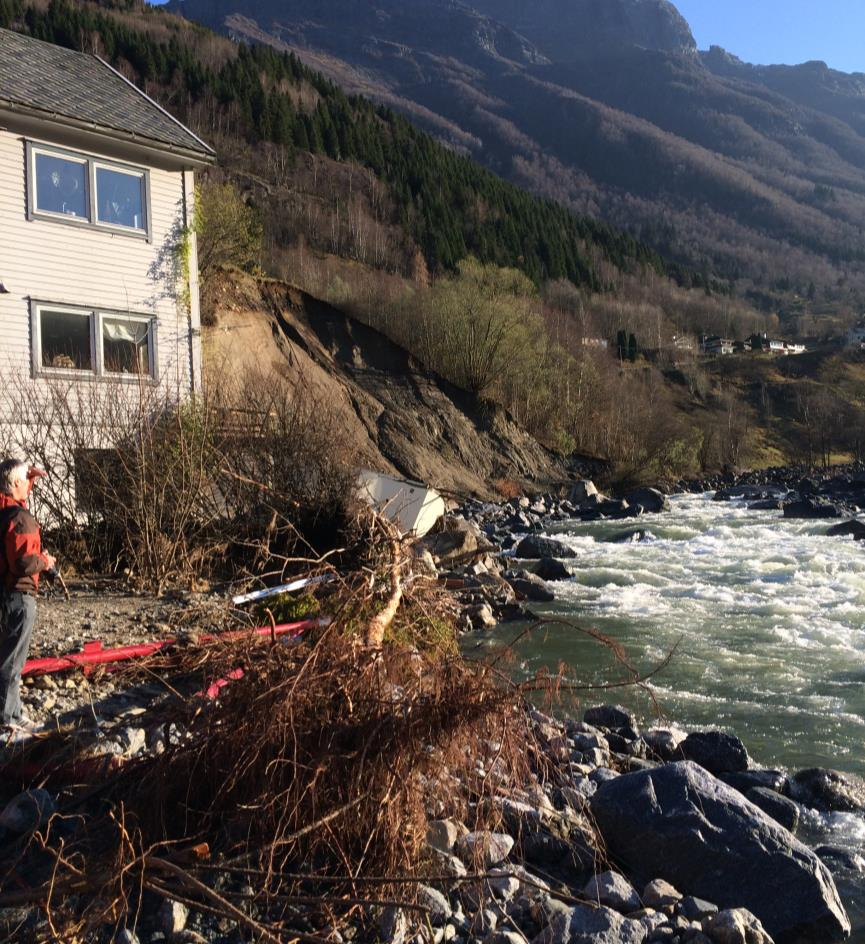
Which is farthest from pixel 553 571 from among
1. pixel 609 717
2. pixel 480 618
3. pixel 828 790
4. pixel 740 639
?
pixel 828 790

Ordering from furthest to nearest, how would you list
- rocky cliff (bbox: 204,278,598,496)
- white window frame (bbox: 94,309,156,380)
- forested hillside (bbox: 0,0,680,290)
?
forested hillside (bbox: 0,0,680,290) < rocky cliff (bbox: 204,278,598,496) < white window frame (bbox: 94,309,156,380)

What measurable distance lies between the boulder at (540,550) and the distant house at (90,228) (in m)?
8.25

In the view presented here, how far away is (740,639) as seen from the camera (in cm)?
1288

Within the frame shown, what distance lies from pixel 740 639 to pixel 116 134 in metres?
15.1

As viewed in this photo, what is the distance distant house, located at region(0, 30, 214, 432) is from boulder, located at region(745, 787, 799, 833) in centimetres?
1269

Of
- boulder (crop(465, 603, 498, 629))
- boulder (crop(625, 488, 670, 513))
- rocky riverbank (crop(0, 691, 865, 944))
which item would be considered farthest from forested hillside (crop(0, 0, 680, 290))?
rocky riverbank (crop(0, 691, 865, 944))

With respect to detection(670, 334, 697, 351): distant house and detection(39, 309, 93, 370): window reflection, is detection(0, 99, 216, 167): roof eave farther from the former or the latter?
detection(670, 334, 697, 351): distant house

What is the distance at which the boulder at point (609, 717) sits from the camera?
870 cm

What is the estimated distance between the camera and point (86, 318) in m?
18.2

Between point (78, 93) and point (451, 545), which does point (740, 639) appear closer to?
point (451, 545)

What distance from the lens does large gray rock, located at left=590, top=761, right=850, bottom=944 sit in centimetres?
545

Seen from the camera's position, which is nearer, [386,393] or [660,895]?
[660,895]

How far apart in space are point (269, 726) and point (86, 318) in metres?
15.7

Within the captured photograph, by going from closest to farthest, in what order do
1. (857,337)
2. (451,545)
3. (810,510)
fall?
(451,545) < (810,510) < (857,337)
